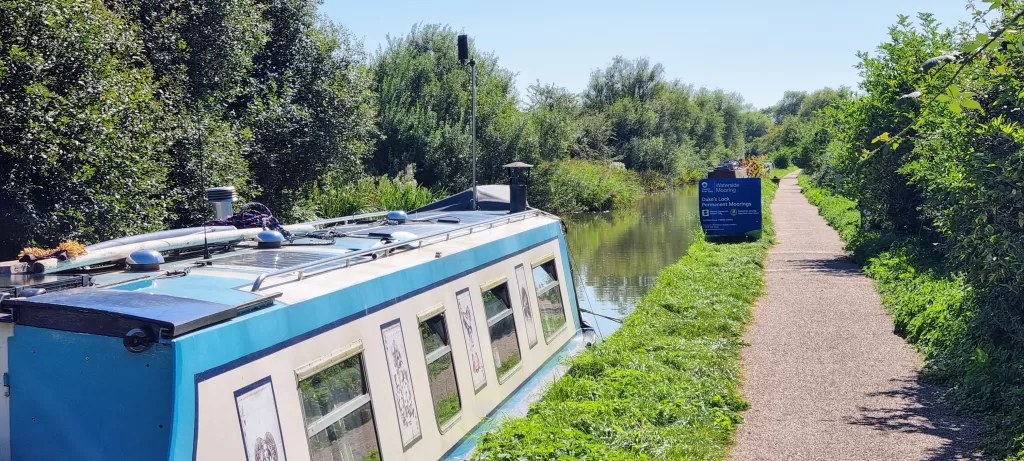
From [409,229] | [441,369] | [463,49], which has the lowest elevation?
[441,369]

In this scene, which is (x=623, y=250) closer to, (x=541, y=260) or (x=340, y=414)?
(x=541, y=260)

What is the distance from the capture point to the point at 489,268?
24.0 feet

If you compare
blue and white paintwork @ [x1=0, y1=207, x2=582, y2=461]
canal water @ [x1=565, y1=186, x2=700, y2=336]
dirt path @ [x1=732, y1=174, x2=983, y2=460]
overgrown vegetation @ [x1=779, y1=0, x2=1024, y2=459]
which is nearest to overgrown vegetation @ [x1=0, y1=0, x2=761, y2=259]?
canal water @ [x1=565, y1=186, x2=700, y2=336]

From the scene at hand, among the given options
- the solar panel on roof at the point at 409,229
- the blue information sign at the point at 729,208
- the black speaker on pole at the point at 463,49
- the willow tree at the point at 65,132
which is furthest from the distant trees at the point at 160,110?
the blue information sign at the point at 729,208

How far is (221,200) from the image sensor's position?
6473mm

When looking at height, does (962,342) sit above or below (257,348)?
below

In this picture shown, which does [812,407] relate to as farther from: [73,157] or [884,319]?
[73,157]

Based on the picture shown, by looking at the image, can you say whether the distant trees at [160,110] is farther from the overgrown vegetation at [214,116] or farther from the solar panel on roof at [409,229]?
the solar panel on roof at [409,229]

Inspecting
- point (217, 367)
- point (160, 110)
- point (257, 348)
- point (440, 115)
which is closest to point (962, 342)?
point (257, 348)

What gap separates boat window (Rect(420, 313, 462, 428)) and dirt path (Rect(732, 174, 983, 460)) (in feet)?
7.78

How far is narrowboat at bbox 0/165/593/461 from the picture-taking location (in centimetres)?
349

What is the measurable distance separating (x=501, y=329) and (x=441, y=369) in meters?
1.49

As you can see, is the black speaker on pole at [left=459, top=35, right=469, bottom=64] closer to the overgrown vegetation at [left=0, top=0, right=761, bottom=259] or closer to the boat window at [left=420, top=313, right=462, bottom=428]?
the overgrown vegetation at [left=0, top=0, right=761, bottom=259]

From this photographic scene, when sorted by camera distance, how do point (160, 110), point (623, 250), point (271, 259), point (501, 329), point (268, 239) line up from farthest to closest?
point (623, 250) < point (160, 110) < point (501, 329) < point (268, 239) < point (271, 259)
